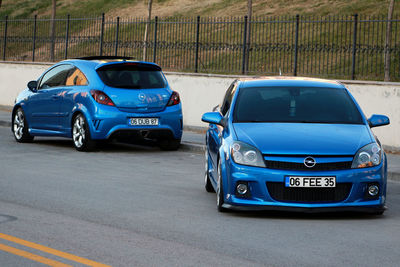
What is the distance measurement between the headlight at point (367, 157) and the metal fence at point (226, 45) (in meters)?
8.56

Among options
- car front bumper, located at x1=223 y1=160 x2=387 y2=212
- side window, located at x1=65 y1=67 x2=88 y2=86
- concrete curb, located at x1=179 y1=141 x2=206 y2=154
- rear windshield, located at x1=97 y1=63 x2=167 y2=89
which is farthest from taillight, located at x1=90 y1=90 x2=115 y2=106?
car front bumper, located at x1=223 y1=160 x2=387 y2=212

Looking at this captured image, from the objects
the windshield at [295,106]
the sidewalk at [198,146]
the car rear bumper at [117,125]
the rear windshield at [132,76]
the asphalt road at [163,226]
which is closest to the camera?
the asphalt road at [163,226]

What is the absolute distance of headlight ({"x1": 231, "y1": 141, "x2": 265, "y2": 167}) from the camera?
26.7 ft

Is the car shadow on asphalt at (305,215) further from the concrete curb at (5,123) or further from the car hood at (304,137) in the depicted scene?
the concrete curb at (5,123)

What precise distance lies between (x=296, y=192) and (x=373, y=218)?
975mm

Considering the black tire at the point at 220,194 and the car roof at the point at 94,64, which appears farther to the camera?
the car roof at the point at 94,64

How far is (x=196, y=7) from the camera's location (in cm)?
5103

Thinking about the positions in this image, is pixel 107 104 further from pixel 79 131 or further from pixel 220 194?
pixel 220 194

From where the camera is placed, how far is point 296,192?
8039mm

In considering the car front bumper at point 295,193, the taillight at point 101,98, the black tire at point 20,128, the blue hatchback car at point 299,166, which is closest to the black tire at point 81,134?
the taillight at point 101,98

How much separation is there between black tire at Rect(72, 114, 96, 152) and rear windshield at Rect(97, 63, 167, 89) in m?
0.84

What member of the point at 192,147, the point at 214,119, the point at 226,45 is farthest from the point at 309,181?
the point at 226,45

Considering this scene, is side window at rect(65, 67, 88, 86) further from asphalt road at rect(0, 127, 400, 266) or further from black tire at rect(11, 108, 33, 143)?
asphalt road at rect(0, 127, 400, 266)

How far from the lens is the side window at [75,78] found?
581 inches
